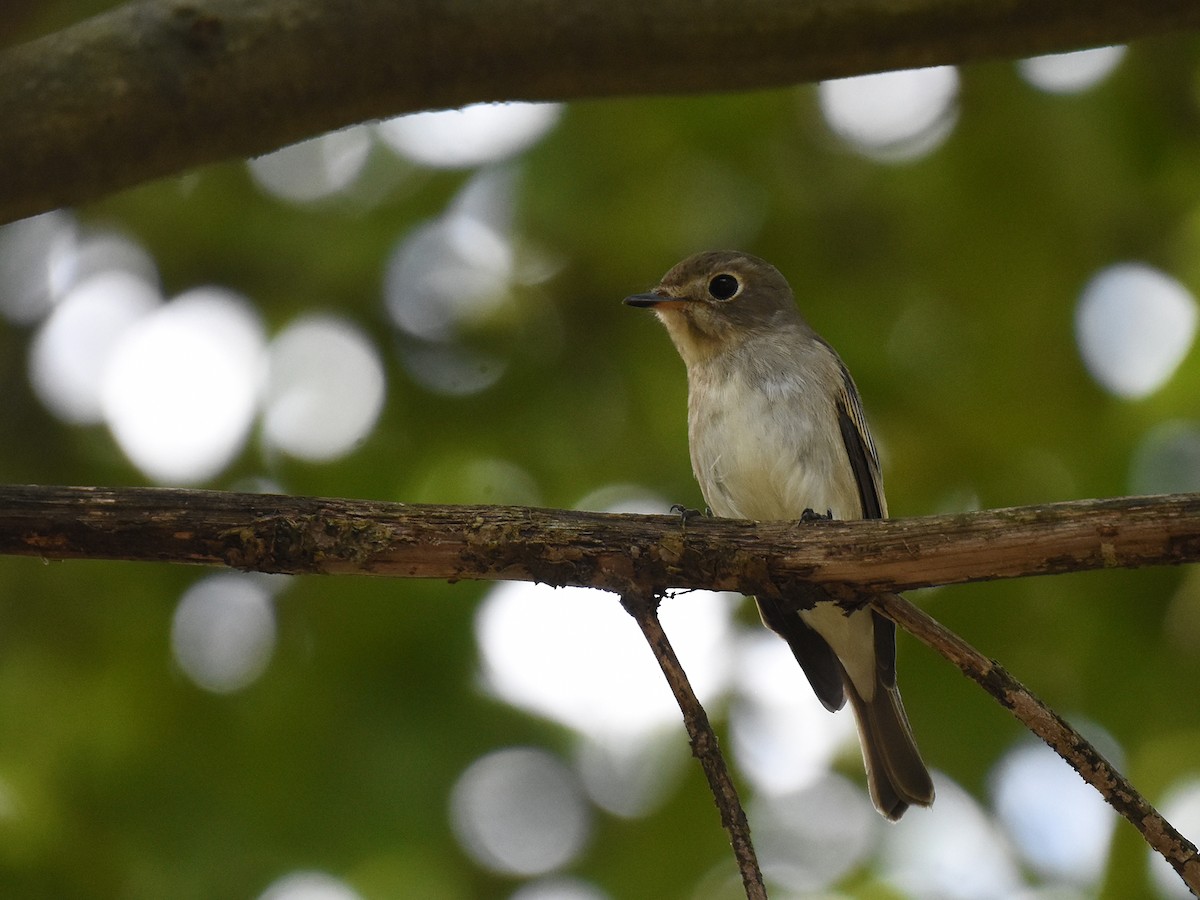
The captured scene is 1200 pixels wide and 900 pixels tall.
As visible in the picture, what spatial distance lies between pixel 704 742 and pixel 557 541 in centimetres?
64


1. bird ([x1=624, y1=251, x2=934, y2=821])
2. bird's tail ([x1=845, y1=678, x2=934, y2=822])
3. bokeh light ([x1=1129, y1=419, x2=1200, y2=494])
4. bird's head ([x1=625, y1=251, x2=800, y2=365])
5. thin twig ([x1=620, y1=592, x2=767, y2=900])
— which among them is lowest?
thin twig ([x1=620, y1=592, x2=767, y2=900])

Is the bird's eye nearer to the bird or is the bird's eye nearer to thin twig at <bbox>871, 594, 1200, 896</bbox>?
the bird

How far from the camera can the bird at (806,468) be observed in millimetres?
5301

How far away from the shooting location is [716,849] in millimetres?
5586

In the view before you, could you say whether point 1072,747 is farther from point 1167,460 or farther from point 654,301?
point 654,301

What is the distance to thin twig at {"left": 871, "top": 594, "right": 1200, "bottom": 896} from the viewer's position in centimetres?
252

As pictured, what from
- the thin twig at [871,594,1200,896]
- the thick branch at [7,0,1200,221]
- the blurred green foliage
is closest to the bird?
the blurred green foliage

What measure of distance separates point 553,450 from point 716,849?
6.13 ft

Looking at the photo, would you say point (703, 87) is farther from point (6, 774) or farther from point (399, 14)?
point (6, 774)

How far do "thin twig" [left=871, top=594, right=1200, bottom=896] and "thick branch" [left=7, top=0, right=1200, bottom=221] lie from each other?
1.42m

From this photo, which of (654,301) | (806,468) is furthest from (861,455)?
(654,301)

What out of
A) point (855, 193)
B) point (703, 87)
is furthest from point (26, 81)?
point (855, 193)

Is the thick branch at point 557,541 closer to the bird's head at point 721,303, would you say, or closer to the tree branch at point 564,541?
the tree branch at point 564,541

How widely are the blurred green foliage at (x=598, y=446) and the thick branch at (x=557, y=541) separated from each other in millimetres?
2403
